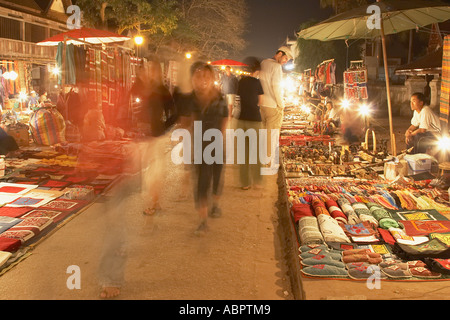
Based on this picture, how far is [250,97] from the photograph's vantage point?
716cm

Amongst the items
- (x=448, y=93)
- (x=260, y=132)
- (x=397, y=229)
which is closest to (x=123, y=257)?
(x=397, y=229)

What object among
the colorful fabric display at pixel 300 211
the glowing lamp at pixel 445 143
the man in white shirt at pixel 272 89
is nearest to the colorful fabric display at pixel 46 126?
the man in white shirt at pixel 272 89

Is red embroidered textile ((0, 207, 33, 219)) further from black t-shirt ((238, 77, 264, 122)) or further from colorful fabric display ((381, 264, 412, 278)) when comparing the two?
colorful fabric display ((381, 264, 412, 278))

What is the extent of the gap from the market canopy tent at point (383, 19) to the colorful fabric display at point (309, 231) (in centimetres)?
382

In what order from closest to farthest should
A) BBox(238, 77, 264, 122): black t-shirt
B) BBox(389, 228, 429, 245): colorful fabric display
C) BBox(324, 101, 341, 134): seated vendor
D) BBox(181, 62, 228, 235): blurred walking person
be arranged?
BBox(389, 228, 429, 245): colorful fabric display, BBox(181, 62, 228, 235): blurred walking person, BBox(238, 77, 264, 122): black t-shirt, BBox(324, 101, 341, 134): seated vendor

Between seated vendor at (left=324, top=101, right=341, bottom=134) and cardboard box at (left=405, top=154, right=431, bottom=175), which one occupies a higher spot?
seated vendor at (left=324, top=101, right=341, bottom=134)

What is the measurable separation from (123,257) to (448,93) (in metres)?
6.49

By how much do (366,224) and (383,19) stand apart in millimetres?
4581

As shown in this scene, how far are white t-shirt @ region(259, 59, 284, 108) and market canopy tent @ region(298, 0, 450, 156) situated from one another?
4.97 feet

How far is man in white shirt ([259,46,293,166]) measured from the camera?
7.65m

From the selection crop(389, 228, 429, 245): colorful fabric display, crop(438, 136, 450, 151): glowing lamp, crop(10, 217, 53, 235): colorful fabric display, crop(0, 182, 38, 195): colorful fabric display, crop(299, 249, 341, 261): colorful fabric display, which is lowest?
crop(299, 249, 341, 261): colorful fabric display

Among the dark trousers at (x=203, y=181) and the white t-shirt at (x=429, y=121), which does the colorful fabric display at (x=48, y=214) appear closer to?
the dark trousers at (x=203, y=181)

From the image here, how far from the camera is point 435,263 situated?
4109 millimetres

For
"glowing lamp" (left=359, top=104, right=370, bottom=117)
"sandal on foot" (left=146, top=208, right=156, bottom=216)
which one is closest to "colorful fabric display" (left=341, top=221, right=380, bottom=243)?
"sandal on foot" (left=146, top=208, right=156, bottom=216)
